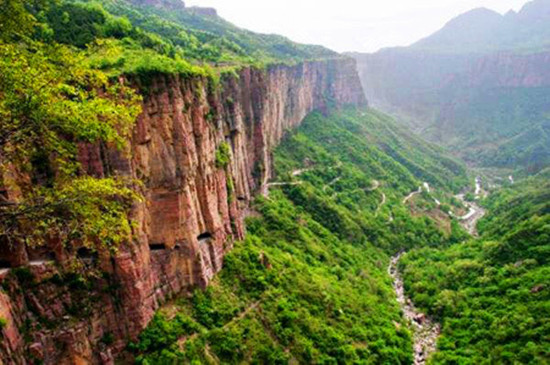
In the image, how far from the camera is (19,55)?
45.7 feet

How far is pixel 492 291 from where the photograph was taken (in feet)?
173

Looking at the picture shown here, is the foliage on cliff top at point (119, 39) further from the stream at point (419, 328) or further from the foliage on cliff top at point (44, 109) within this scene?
the stream at point (419, 328)

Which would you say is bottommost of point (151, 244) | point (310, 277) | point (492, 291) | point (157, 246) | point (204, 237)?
point (492, 291)

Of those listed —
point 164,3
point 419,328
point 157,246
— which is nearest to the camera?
point 157,246

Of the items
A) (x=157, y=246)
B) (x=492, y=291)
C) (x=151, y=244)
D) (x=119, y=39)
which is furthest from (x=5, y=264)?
(x=492, y=291)

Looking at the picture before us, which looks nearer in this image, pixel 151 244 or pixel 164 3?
pixel 151 244

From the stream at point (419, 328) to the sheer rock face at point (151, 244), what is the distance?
25688 millimetres

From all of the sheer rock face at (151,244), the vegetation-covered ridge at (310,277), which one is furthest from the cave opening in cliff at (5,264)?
the vegetation-covered ridge at (310,277)

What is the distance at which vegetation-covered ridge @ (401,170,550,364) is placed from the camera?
42.6m

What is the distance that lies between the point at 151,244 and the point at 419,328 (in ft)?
124

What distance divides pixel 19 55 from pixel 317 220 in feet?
198

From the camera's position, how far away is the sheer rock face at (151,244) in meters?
25.5

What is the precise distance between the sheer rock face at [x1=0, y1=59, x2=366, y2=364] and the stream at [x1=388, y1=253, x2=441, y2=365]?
2569 centimetres

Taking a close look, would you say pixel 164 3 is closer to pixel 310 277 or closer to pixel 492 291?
pixel 310 277
